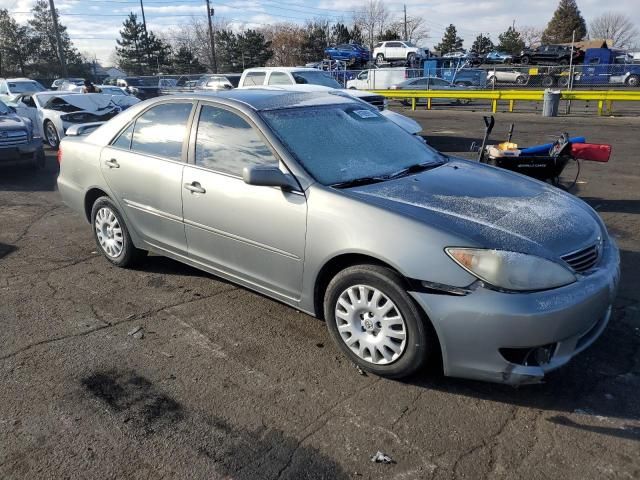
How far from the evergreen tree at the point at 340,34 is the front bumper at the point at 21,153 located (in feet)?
219

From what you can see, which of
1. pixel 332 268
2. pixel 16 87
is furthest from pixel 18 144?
pixel 16 87

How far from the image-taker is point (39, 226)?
6711mm

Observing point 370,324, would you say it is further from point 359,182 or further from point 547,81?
point 547,81

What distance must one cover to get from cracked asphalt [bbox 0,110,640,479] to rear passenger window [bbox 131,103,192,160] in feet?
3.91

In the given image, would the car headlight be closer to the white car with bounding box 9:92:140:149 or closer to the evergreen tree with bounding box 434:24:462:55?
the white car with bounding box 9:92:140:149

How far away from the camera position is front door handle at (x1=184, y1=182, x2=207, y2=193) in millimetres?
3962

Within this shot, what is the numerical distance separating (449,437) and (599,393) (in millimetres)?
981

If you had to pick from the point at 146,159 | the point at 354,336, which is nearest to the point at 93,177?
the point at 146,159

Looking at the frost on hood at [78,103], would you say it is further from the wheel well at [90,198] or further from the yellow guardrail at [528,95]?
the yellow guardrail at [528,95]

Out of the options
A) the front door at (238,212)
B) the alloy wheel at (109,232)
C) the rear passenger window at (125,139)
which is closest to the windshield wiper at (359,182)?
the front door at (238,212)

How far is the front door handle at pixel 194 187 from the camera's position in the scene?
396 cm

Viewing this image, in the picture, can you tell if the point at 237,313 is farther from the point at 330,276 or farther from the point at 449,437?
the point at 449,437

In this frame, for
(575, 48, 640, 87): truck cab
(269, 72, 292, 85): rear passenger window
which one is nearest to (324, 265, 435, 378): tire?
(269, 72, 292, 85): rear passenger window

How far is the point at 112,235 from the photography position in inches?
199
